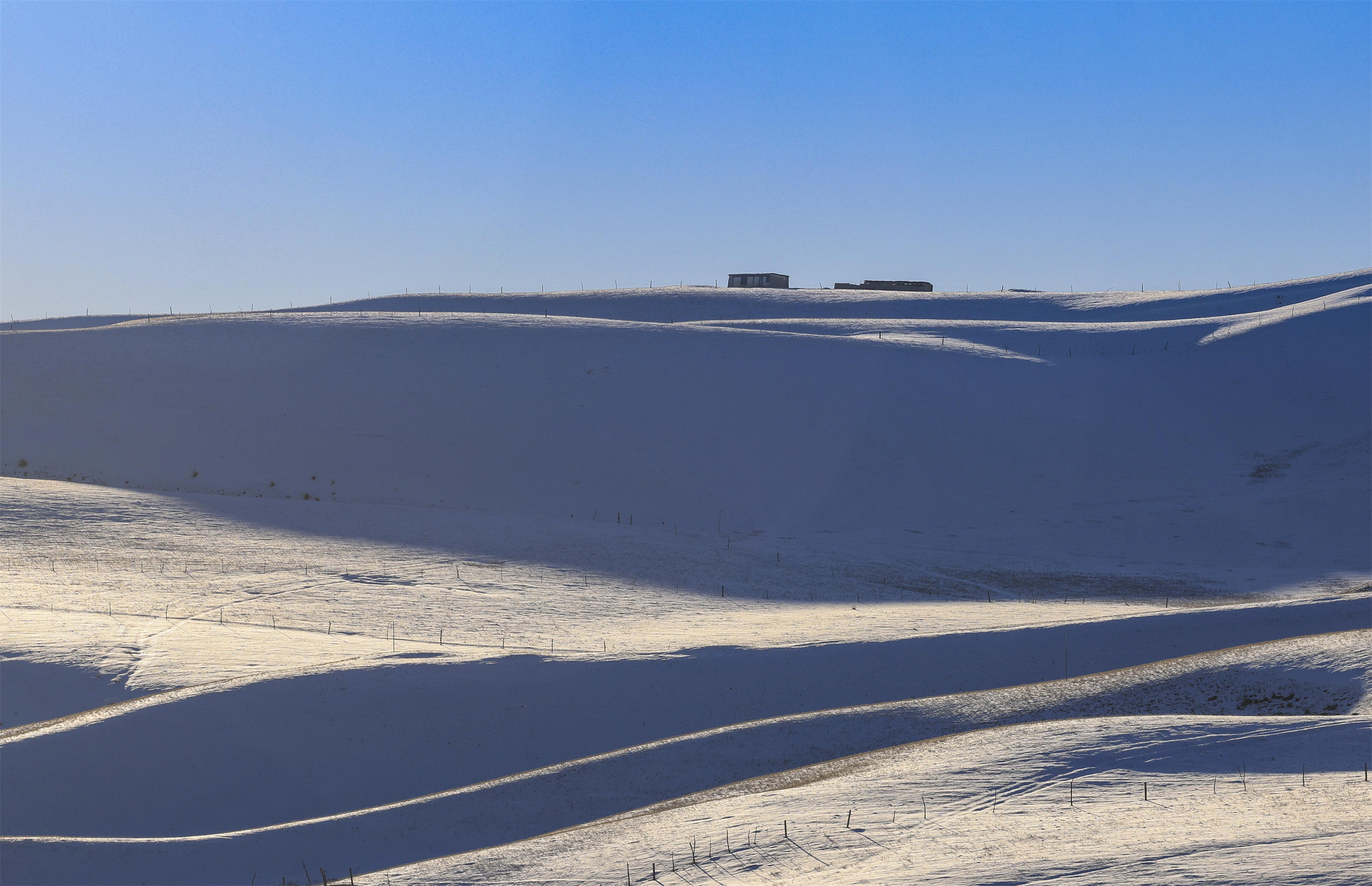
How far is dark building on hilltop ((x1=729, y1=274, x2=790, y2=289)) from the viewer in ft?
188

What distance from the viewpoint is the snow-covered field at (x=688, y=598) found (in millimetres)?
8961

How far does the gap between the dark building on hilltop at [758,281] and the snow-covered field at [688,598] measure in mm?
10793

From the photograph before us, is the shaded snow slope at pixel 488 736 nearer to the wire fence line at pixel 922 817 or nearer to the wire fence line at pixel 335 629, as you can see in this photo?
the wire fence line at pixel 335 629

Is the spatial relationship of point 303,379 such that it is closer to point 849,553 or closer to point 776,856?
point 849,553

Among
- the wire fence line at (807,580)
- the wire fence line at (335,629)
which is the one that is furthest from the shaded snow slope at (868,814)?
the wire fence line at (807,580)

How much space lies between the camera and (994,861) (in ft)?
23.5

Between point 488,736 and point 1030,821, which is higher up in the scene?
point 1030,821

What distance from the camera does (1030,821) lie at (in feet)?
26.5

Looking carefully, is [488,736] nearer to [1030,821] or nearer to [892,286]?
[1030,821]

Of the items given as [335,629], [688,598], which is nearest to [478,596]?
[335,629]

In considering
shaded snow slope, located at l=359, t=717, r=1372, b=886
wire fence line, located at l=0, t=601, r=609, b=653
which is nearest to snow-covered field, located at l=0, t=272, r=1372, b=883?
shaded snow slope, located at l=359, t=717, r=1372, b=886

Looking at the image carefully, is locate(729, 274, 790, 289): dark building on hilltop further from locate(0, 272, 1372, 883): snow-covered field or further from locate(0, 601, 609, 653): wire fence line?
locate(0, 601, 609, 653): wire fence line

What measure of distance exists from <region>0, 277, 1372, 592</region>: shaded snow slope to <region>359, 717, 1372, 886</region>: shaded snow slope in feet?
46.2

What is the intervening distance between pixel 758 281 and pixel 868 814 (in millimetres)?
50446
